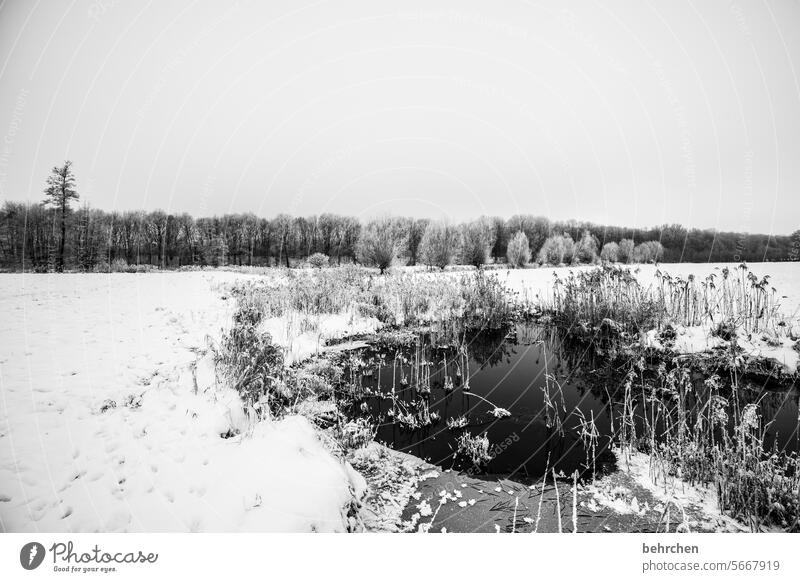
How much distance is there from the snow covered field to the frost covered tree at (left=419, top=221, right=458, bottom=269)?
25.8m

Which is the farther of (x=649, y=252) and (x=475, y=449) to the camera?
(x=649, y=252)

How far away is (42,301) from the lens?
33.2 ft

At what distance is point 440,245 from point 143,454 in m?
29.1

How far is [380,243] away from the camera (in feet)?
79.9

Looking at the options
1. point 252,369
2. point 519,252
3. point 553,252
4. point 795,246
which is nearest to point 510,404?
point 252,369

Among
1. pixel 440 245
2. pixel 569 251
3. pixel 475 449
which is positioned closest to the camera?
pixel 475 449

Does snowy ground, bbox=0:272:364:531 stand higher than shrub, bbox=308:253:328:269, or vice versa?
shrub, bbox=308:253:328:269

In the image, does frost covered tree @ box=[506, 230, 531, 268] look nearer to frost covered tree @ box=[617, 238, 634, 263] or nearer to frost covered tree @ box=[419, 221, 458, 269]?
frost covered tree @ box=[419, 221, 458, 269]

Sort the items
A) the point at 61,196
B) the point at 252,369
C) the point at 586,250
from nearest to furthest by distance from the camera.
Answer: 1. the point at 252,369
2. the point at 61,196
3. the point at 586,250

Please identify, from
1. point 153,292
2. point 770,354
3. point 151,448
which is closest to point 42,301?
point 153,292

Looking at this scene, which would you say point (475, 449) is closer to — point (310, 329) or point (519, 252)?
point (310, 329)

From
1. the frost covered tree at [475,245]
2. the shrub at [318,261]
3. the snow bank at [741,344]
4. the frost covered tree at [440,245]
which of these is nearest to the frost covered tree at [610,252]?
the frost covered tree at [475,245]

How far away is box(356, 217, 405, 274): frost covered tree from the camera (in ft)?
80.0

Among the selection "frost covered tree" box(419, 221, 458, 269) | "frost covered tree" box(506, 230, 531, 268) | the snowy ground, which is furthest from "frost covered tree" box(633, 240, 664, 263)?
the snowy ground
